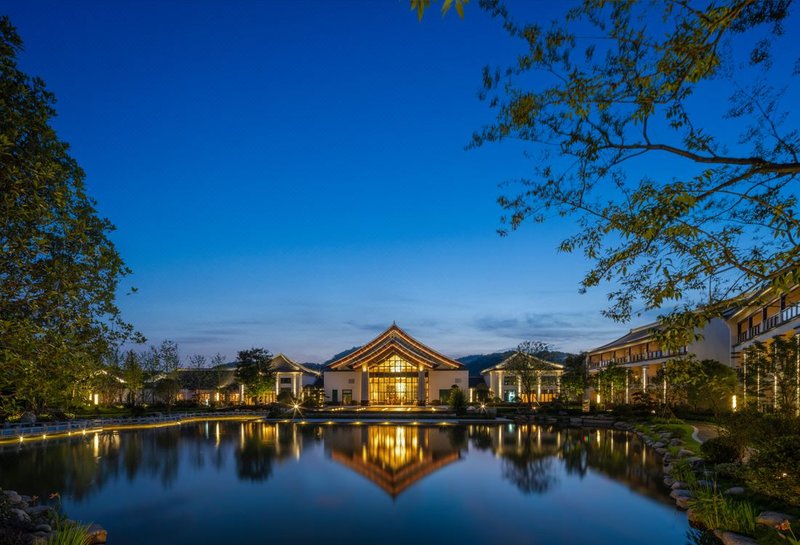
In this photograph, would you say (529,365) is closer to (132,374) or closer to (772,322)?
(772,322)

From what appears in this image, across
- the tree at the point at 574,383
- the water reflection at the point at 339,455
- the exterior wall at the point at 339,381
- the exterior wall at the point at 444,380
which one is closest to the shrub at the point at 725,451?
the water reflection at the point at 339,455

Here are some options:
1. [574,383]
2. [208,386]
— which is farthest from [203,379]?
[574,383]

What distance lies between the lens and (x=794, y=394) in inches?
758

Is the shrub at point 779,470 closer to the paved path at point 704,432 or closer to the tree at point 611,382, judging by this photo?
the paved path at point 704,432

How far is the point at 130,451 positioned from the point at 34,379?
16.3 m

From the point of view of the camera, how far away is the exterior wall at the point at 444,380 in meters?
50.0

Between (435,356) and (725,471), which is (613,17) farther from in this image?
(435,356)

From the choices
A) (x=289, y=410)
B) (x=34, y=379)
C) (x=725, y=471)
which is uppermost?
(x=34, y=379)

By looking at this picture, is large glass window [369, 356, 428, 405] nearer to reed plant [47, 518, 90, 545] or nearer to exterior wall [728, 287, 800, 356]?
exterior wall [728, 287, 800, 356]

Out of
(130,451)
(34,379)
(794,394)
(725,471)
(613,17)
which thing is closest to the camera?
(613,17)

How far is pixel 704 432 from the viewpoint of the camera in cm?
2405

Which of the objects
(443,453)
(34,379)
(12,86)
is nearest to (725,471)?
(443,453)

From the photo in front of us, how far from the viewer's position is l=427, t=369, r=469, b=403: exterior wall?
1969 inches

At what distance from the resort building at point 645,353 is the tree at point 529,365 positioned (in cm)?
500
